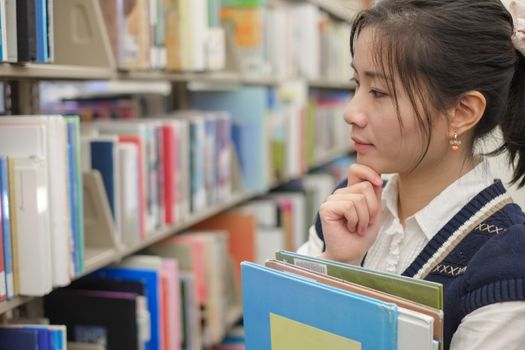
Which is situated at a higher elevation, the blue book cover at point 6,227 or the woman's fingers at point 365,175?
the woman's fingers at point 365,175

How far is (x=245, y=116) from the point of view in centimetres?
267

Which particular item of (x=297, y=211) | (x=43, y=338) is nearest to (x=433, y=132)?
(x=43, y=338)

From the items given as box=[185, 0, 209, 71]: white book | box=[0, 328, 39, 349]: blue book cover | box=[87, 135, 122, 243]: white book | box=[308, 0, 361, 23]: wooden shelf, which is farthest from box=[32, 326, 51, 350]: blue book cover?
box=[308, 0, 361, 23]: wooden shelf

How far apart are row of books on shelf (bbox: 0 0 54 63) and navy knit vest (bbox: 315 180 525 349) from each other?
2.73 feet

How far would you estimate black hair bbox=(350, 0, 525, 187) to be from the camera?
1.08 meters

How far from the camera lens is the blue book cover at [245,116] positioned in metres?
2.67

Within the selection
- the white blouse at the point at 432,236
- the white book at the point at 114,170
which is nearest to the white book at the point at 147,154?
the white book at the point at 114,170

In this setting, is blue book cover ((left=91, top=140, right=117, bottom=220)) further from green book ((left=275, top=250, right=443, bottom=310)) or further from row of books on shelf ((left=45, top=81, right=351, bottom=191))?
green book ((left=275, top=250, right=443, bottom=310))

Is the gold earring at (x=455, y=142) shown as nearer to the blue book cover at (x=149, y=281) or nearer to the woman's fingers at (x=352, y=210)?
the woman's fingers at (x=352, y=210)

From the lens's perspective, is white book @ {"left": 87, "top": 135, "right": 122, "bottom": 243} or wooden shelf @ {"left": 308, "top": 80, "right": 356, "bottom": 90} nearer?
white book @ {"left": 87, "top": 135, "right": 122, "bottom": 243}

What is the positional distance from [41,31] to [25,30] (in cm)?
3

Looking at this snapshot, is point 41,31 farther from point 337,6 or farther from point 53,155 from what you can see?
point 337,6

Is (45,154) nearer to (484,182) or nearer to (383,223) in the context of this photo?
(383,223)

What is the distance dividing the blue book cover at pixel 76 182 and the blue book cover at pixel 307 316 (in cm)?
59
